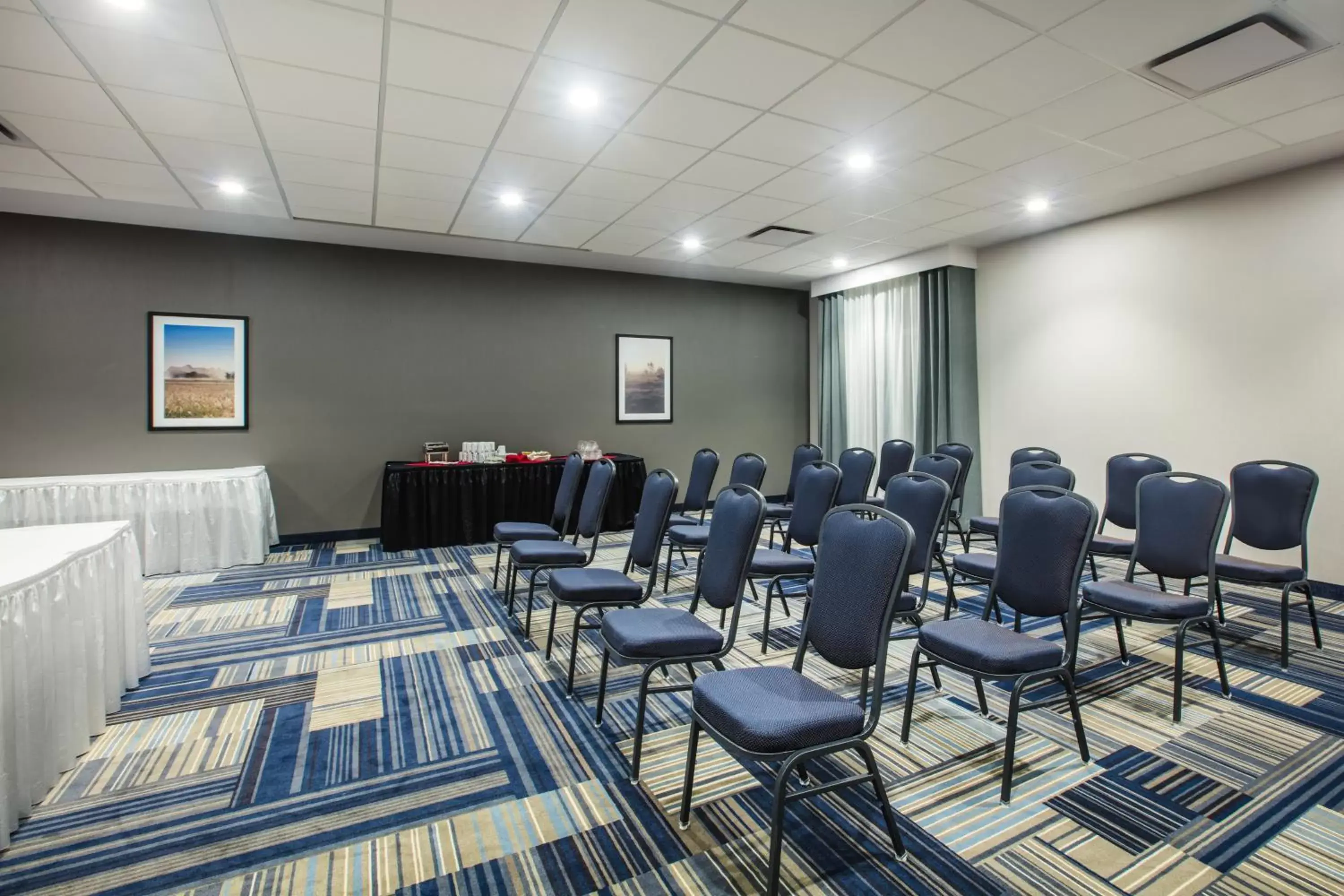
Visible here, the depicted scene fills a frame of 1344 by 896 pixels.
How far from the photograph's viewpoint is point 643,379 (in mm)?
7758

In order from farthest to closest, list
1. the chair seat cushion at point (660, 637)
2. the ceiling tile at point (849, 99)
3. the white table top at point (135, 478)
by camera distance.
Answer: the white table top at point (135, 478), the ceiling tile at point (849, 99), the chair seat cushion at point (660, 637)

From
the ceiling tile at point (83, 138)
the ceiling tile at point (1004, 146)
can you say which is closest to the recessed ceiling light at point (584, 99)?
the ceiling tile at point (1004, 146)

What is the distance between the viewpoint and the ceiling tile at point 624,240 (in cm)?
574

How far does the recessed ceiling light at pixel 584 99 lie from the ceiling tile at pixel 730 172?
0.94 metres

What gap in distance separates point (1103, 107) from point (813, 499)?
2.60 meters

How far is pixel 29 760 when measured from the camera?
204 cm

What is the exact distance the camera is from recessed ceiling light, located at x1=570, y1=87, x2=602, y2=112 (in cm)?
321

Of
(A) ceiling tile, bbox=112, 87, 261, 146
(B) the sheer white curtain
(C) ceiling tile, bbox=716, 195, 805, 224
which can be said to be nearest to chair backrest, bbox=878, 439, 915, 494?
(B) the sheer white curtain

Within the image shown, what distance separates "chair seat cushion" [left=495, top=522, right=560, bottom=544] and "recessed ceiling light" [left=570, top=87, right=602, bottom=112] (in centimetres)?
259

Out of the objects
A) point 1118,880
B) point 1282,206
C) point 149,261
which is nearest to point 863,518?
point 1118,880

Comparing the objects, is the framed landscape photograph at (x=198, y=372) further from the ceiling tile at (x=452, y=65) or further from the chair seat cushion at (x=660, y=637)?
the chair seat cushion at (x=660, y=637)

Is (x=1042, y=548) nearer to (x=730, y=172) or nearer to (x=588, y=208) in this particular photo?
(x=730, y=172)

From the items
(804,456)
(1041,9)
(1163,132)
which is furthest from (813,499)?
(1163,132)

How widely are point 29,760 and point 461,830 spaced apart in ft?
4.60
